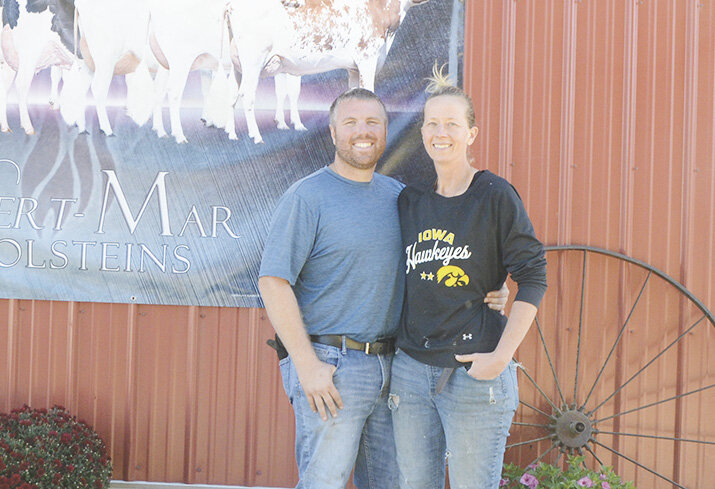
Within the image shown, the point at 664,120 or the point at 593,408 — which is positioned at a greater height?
the point at 664,120

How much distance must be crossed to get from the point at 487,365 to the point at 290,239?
0.79 meters

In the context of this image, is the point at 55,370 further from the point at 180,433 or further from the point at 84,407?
the point at 180,433

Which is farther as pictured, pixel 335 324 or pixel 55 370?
pixel 55 370

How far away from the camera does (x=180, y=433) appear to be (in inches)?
141

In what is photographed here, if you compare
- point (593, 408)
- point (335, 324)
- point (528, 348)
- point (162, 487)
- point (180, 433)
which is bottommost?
point (162, 487)

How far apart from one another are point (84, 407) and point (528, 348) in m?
2.38

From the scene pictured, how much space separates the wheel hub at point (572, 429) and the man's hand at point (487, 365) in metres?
1.47

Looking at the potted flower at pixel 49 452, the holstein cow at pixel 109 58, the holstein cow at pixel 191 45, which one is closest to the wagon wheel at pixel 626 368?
the holstein cow at pixel 191 45

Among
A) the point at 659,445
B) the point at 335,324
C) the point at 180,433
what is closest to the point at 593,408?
the point at 659,445

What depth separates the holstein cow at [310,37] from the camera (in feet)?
11.3

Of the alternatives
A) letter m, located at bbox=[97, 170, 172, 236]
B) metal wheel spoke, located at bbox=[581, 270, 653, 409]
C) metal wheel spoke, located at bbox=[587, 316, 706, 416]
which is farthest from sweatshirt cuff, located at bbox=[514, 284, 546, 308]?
letter m, located at bbox=[97, 170, 172, 236]

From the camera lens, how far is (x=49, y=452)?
311 centimetres

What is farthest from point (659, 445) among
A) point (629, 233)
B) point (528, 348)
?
point (629, 233)

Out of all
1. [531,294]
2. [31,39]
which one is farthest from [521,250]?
[31,39]
